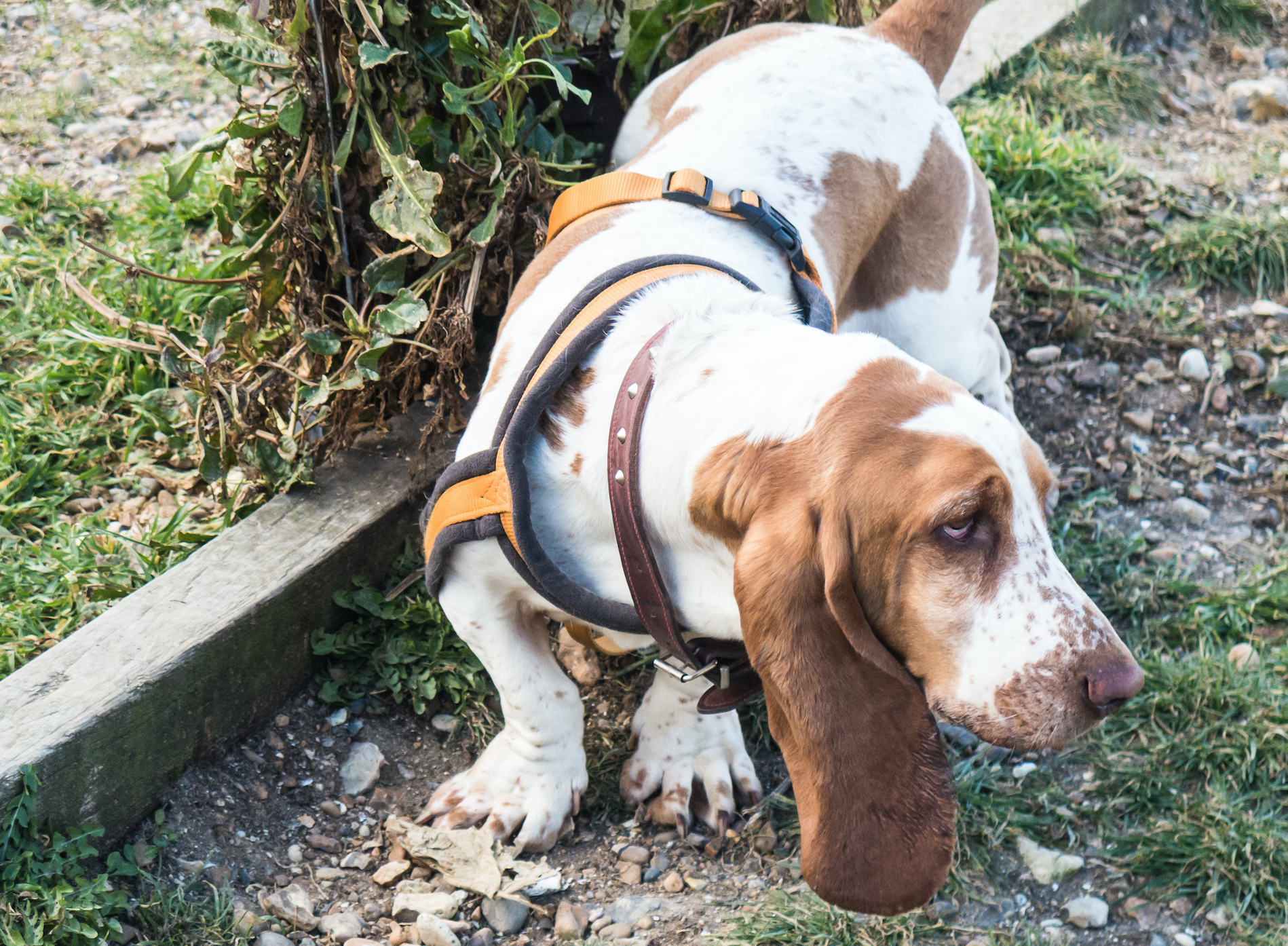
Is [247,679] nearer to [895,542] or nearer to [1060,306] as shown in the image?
[895,542]

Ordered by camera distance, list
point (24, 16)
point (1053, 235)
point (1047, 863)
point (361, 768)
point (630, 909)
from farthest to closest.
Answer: point (1053, 235)
point (24, 16)
point (361, 768)
point (1047, 863)
point (630, 909)

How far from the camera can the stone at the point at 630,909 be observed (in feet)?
7.50

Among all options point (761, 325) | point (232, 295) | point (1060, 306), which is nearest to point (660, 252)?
point (761, 325)

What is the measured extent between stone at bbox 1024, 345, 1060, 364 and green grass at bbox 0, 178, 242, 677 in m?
2.59

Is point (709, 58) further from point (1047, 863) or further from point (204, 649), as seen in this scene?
point (1047, 863)

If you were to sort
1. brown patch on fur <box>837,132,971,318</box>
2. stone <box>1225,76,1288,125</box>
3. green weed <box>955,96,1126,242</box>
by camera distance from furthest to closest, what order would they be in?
stone <box>1225,76,1288,125</box>
green weed <box>955,96,1126,242</box>
brown patch on fur <box>837,132,971,318</box>

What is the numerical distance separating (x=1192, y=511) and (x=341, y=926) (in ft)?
8.45

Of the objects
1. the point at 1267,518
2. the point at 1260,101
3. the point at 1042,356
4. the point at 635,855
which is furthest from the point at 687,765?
the point at 1260,101

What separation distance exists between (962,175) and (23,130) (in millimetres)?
→ 2918

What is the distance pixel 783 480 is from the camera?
179 centimetres

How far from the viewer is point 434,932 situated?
2.17 m

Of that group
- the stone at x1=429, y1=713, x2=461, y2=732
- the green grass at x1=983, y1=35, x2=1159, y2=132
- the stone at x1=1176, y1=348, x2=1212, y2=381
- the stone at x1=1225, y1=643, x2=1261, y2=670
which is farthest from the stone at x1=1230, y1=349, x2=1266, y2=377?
the stone at x1=429, y1=713, x2=461, y2=732

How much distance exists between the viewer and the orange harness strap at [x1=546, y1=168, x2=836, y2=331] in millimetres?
2486

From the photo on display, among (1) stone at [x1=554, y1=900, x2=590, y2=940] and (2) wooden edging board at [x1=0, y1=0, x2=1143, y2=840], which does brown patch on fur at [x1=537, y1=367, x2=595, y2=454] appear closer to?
(2) wooden edging board at [x1=0, y1=0, x2=1143, y2=840]
